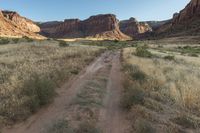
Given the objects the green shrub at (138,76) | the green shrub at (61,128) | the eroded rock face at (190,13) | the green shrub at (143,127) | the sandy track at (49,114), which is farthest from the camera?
the eroded rock face at (190,13)

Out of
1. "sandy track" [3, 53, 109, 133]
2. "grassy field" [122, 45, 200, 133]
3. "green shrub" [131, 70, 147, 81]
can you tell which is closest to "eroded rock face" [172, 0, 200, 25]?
"green shrub" [131, 70, 147, 81]

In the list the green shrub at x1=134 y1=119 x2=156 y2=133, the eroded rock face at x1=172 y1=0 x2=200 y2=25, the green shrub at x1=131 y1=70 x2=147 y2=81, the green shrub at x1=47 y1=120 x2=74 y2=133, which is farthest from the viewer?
the eroded rock face at x1=172 y1=0 x2=200 y2=25

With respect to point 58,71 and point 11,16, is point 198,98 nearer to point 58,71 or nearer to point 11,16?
point 58,71

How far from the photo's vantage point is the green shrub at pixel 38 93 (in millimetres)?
8948

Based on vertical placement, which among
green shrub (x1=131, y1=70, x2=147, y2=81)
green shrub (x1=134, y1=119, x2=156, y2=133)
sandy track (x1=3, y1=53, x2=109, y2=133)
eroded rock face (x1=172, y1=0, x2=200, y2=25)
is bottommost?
sandy track (x1=3, y1=53, x2=109, y2=133)

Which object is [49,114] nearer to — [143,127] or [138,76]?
[143,127]

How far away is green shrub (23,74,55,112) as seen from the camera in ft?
29.4

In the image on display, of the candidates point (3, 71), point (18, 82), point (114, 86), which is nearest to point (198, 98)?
point (114, 86)

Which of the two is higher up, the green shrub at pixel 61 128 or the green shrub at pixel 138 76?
the green shrub at pixel 138 76

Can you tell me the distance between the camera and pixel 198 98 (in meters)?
9.58

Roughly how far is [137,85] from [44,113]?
453cm

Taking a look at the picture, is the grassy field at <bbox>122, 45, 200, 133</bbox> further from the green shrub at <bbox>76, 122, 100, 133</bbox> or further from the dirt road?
the green shrub at <bbox>76, 122, 100, 133</bbox>

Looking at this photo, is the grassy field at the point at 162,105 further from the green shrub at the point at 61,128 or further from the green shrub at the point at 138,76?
the green shrub at the point at 61,128

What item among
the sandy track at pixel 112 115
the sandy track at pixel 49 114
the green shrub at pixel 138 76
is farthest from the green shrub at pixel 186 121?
the green shrub at pixel 138 76
